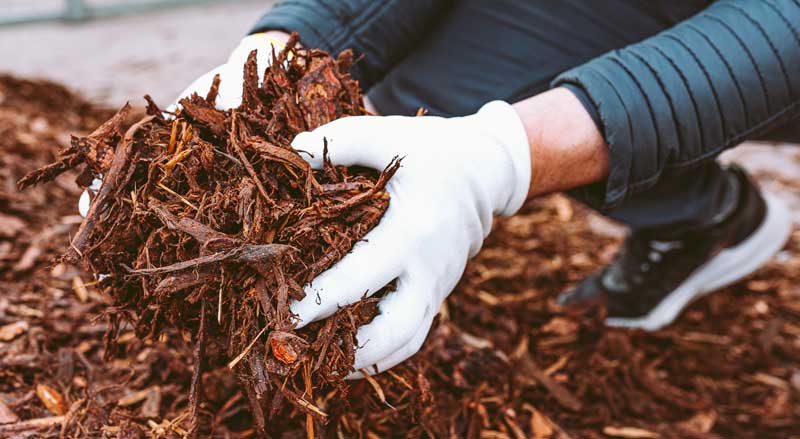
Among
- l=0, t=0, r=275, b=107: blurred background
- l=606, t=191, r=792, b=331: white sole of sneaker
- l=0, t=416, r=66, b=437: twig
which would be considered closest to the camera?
l=0, t=416, r=66, b=437: twig

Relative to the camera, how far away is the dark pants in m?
1.78

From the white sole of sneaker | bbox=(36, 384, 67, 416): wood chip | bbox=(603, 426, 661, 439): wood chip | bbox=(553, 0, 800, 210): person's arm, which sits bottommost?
the white sole of sneaker

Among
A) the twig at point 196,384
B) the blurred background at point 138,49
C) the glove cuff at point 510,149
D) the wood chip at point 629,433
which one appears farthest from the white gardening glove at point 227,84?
the blurred background at point 138,49

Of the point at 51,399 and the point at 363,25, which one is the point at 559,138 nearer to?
the point at 363,25

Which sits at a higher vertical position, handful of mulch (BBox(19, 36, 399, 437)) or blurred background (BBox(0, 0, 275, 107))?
handful of mulch (BBox(19, 36, 399, 437))

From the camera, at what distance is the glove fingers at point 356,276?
104 cm

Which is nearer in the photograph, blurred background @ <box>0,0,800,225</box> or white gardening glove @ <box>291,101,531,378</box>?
white gardening glove @ <box>291,101,531,378</box>

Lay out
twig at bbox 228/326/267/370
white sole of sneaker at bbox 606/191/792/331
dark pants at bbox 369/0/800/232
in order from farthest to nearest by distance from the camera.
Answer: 1. white sole of sneaker at bbox 606/191/792/331
2. dark pants at bbox 369/0/800/232
3. twig at bbox 228/326/267/370

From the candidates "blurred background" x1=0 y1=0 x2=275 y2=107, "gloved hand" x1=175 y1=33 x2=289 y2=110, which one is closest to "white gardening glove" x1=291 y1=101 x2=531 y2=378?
"gloved hand" x1=175 y1=33 x2=289 y2=110

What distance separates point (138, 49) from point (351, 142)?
12.0 feet

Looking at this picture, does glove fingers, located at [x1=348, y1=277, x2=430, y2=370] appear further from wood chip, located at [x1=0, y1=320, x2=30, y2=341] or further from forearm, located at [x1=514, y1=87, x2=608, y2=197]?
wood chip, located at [x1=0, y1=320, x2=30, y2=341]

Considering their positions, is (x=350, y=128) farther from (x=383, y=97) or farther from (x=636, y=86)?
(x=383, y=97)

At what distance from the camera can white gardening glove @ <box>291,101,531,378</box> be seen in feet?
3.51

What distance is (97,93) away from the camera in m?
3.43
